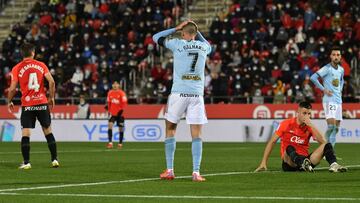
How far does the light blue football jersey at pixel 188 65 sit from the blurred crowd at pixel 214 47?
21.0m

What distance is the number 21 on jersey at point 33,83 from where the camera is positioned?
17844mm

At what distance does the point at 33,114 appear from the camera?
59.5ft

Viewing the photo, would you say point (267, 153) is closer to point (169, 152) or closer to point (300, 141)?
point (300, 141)

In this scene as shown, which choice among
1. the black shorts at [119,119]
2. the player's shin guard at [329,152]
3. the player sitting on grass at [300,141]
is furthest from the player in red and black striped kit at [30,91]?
the black shorts at [119,119]

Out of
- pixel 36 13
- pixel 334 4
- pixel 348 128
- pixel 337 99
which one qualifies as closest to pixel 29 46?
pixel 337 99

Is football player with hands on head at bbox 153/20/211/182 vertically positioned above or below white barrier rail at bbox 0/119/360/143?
above

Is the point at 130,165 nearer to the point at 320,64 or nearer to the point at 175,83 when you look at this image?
the point at 175,83

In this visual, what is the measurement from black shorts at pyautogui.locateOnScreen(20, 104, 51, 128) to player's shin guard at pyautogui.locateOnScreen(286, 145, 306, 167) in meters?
4.95

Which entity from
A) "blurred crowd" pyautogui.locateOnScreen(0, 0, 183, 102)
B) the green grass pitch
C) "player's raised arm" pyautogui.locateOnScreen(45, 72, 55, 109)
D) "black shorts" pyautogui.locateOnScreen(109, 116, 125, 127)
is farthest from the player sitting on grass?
"blurred crowd" pyautogui.locateOnScreen(0, 0, 183, 102)

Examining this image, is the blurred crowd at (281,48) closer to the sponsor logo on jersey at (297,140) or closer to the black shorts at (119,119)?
the black shorts at (119,119)

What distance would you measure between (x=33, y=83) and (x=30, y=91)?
17cm

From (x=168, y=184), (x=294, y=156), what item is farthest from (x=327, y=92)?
(x=168, y=184)

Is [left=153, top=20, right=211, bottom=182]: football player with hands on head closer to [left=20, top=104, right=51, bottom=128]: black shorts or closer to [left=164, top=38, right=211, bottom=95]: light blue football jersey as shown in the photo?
[left=164, top=38, right=211, bottom=95]: light blue football jersey

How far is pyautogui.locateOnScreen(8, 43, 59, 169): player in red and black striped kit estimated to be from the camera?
17.8 meters
